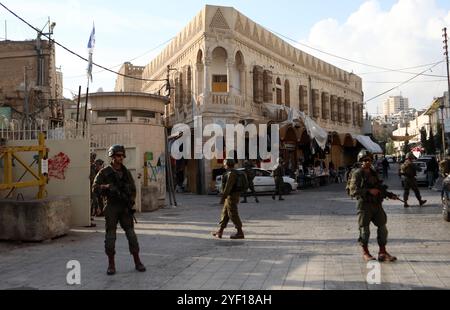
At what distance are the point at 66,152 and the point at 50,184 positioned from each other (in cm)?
91

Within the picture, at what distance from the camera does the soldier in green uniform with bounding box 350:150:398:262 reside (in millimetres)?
7141

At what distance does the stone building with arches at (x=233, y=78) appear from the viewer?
25.3m

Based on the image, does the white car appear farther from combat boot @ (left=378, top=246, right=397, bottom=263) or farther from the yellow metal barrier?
combat boot @ (left=378, top=246, right=397, bottom=263)

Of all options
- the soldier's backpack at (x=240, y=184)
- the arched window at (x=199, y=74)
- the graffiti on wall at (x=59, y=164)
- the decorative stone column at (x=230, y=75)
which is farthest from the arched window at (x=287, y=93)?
the soldier's backpack at (x=240, y=184)

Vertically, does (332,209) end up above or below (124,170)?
below

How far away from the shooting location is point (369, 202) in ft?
23.5

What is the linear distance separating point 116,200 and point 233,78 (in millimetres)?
20021

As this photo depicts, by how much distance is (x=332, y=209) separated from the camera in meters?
15.5

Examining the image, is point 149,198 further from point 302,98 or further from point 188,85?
point 302,98

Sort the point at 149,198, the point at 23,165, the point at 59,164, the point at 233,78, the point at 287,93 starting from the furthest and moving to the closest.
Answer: the point at 287,93
the point at 233,78
the point at 149,198
the point at 59,164
the point at 23,165

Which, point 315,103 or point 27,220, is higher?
point 315,103

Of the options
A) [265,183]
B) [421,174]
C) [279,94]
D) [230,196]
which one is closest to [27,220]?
[230,196]
